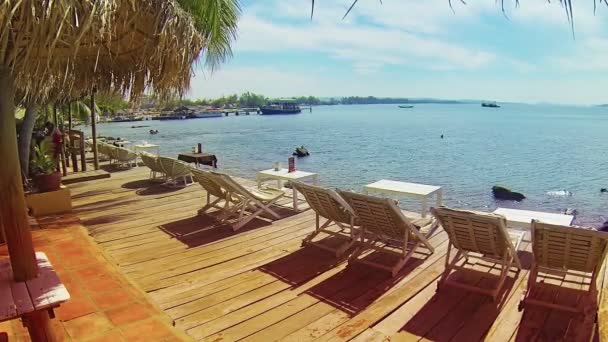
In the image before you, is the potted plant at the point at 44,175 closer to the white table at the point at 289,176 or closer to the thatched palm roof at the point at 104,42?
the thatched palm roof at the point at 104,42

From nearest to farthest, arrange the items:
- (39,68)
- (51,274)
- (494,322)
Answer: (39,68), (51,274), (494,322)

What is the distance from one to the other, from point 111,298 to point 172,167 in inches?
198

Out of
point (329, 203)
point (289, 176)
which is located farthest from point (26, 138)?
point (329, 203)

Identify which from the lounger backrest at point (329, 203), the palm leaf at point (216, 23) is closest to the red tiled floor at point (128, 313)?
the lounger backrest at point (329, 203)

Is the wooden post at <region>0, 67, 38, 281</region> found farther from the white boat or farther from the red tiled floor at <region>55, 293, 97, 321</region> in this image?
the white boat

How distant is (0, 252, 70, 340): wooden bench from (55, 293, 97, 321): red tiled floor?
62cm

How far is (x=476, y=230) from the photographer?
346cm

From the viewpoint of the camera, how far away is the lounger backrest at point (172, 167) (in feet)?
26.1

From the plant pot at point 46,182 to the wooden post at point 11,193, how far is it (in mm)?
4348

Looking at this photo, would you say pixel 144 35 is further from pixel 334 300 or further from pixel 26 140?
pixel 26 140

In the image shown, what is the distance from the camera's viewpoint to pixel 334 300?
3.44 meters

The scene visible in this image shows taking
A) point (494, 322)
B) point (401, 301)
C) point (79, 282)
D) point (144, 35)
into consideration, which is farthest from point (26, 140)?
point (494, 322)

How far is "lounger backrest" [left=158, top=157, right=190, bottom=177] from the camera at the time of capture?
7964mm

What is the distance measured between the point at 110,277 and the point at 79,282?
0.81 ft
